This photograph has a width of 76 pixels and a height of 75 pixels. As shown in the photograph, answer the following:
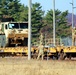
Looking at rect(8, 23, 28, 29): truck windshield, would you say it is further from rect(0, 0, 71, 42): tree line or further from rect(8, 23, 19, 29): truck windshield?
rect(0, 0, 71, 42): tree line

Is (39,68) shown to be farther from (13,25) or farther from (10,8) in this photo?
(10,8)

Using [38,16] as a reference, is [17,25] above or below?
below

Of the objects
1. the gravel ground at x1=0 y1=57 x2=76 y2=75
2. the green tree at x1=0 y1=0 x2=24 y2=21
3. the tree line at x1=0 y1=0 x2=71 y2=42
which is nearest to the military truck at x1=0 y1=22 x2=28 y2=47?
the gravel ground at x1=0 y1=57 x2=76 y2=75

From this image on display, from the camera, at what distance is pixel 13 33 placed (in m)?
37.9

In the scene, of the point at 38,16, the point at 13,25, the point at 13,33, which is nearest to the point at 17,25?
the point at 13,25

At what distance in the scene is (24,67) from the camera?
19531 mm

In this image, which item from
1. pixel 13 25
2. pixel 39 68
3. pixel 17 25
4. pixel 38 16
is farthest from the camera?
pixel 38 16

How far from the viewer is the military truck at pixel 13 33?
123ft

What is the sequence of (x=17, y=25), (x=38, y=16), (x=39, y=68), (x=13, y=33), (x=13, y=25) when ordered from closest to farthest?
(x=39, y=68), (x=17, y=25), (x=13, y=25), (x=13, y=33), (x=38, y=16)

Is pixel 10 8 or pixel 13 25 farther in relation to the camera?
pixel 10 8

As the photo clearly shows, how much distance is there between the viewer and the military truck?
123ft

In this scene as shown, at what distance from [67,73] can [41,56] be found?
11.4 m

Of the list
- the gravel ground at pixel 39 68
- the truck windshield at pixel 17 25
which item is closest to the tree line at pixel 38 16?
the truck windshield at pixel 17 25

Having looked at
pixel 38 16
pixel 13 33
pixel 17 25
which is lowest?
pixel 13 33
